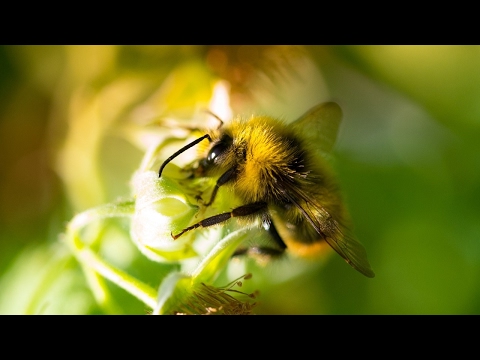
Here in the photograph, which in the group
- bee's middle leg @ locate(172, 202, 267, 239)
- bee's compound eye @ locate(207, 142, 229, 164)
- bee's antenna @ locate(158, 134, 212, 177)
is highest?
bee's antenna @ locate(158, 134, 212, 177)

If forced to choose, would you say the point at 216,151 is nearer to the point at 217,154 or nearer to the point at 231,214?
the point at 217,154

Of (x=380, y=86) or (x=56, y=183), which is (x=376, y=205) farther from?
(x=56, y=183)

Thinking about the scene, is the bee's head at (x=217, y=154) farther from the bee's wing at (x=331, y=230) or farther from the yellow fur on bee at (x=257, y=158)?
the bee's wing at (x=331, y=230)

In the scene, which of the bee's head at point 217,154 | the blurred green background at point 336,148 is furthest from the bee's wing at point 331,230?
the blurred green background at point 336,148

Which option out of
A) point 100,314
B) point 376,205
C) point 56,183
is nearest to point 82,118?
point 56,183

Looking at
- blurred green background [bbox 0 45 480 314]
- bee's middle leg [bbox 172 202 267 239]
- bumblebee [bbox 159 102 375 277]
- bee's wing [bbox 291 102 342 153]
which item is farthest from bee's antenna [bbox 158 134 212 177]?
blurred green background [bbox 0 45 480 314]

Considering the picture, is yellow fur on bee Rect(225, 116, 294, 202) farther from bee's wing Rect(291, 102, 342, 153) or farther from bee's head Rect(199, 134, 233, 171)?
bee's wing Rect(291, 102, 342, 153)

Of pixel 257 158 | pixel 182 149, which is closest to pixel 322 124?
pixel 257 158
